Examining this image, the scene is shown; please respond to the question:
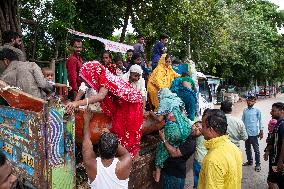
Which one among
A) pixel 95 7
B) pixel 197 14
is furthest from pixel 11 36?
pixel 197 14

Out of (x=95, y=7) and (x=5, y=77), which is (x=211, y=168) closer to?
(x=5, y=77)

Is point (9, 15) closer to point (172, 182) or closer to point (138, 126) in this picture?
point (138, 126)

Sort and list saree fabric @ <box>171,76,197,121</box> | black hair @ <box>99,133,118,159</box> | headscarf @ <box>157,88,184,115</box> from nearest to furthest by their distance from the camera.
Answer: black hair @ <box>99,133,118,159</box> → headscarf @ <box>157,88,184,115</box> → saree fabric @ <box>171,76,197,121</box>

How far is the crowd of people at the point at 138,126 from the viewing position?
9.46 ft

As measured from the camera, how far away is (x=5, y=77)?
4102 mm

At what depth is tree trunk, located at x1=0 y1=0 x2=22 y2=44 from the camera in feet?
23.9

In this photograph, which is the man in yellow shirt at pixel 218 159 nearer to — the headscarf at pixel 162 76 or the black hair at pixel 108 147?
the black hair at pixel 108 147

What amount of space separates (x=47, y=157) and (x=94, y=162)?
1.29ft

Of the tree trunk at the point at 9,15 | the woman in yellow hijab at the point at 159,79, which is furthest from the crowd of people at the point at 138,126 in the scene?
the tree trunk at the point at 9,15

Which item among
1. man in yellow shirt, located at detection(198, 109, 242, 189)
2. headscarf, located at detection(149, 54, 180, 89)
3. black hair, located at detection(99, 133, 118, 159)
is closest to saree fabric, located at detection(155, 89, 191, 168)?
man in yellow shirt, located at detection(198, 109, 242, 189)

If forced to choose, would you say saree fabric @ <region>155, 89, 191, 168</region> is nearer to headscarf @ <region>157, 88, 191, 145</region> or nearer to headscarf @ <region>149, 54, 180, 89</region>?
headscarf @ <region>157, 88, 191, 145</region>

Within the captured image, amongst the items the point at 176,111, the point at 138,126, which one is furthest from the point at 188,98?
the point at 138,126

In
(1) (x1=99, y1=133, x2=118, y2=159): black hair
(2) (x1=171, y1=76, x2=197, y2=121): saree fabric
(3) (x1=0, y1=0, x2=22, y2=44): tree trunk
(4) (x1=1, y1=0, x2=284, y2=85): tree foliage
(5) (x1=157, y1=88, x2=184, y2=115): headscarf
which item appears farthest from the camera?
(4) (x1=1, y1=0, x2=284, y2=85): tree foliage

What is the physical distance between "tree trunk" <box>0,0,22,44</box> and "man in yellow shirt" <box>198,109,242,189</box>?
18.4 ft
